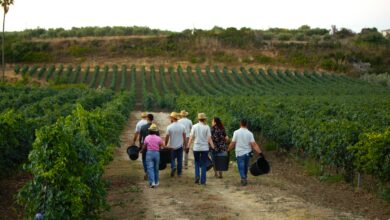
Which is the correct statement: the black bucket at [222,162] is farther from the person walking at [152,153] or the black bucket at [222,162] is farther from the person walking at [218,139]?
the person walking at [152,153]

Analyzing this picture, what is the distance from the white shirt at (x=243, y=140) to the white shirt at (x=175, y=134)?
4.96 ft

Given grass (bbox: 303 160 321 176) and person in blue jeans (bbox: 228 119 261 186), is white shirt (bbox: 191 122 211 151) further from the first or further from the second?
grass (bbox: 303 160 321 176)

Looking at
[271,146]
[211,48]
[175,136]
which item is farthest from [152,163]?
[211,48]

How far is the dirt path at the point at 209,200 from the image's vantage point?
11930mm

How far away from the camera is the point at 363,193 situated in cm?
1446

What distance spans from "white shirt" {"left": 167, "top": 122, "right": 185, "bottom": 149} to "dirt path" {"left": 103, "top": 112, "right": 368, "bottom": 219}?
922 millimetres

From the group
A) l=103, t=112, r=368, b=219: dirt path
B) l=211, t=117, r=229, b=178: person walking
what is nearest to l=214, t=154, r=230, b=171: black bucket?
l=211, t=117, r=229, b=178: person walking

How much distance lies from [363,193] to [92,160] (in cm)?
680

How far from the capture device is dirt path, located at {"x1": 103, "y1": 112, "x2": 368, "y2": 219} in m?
11.9

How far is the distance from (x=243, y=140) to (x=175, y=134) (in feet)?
6.02

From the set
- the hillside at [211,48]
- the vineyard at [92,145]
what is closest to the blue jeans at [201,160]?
the vineyard at [92,145]

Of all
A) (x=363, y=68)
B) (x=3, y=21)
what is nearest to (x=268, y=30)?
(x=363, y=68)

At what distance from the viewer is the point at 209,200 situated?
13.2m

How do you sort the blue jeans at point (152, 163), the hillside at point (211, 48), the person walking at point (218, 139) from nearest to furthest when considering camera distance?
the blue jeans at point (152, 163)
the person walking at point (218, 139)
the hillside at point (211, 48)
